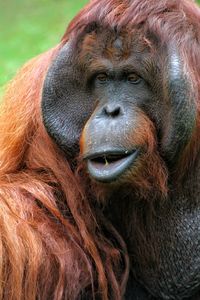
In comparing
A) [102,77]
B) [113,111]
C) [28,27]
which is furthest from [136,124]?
[28,27]

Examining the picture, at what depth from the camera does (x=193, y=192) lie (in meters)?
3.02

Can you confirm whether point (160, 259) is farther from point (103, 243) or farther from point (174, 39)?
point (174, 39)

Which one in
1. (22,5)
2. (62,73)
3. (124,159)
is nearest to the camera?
(124,159)

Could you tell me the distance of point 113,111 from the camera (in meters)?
A: 2.79

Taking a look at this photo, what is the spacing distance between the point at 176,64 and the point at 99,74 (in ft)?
0.83

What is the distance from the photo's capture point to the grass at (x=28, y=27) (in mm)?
5828

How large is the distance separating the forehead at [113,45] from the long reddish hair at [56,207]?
0.12 ft

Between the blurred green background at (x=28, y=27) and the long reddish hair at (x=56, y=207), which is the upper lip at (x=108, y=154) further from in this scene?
the blurred green background at (x=28, y=27)

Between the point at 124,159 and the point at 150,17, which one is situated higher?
the point at 150,17

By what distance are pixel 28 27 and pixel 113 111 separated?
152 inches

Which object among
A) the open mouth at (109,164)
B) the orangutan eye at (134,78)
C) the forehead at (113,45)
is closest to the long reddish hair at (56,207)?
the forehead at (113,45)

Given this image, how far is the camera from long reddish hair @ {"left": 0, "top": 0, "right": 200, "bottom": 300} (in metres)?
2.87

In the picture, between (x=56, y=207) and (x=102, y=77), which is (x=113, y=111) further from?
(x=56, y=207)

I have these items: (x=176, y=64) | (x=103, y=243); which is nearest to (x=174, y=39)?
(x=176, y=64)
